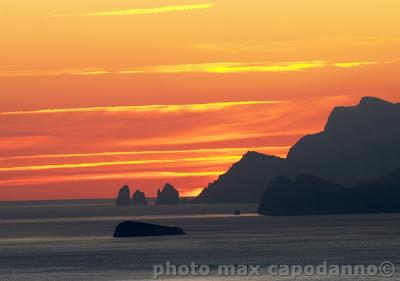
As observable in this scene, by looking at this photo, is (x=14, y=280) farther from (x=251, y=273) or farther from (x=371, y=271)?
(x=371, y=271)

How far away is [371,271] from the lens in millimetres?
195250

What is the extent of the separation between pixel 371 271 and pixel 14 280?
1947 inches

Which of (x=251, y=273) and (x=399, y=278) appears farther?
(x=251, y=273)

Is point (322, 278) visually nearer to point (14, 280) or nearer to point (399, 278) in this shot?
point (399, 278)

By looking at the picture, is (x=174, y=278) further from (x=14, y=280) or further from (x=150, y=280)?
(x=14, y=280)

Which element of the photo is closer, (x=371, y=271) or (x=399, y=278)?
(x=399, y=278)

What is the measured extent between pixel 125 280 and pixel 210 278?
11.4 meters

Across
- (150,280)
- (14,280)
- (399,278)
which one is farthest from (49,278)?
(399,278)

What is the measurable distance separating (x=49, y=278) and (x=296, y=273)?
34.4 meters

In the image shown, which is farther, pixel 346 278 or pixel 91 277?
pixel 91 277

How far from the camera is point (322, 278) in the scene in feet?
597

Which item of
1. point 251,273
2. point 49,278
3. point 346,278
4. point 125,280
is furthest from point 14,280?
point 346,278

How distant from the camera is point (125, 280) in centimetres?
18650

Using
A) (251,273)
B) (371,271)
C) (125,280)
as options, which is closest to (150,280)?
(125,280)
